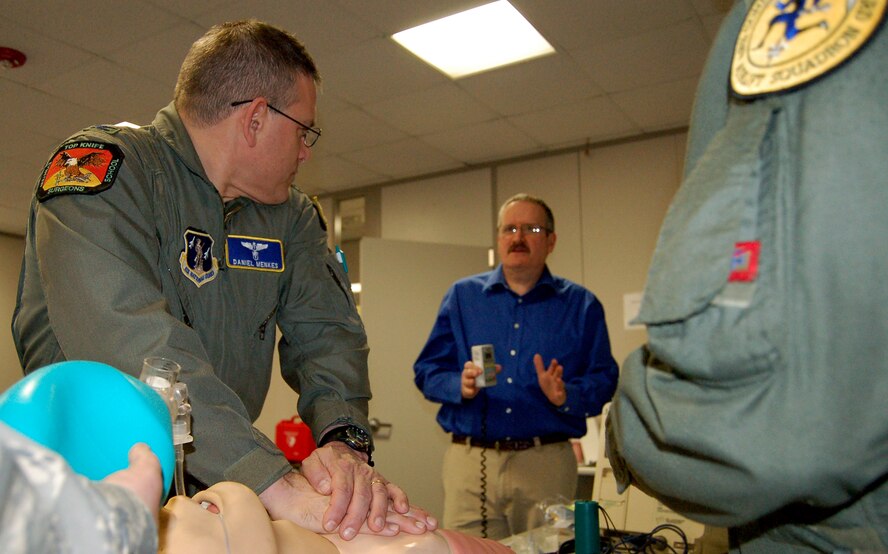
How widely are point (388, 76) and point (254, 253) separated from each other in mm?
2470

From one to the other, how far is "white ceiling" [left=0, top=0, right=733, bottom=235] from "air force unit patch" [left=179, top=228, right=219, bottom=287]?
1883 millimetres

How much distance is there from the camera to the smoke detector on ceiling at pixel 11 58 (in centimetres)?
343

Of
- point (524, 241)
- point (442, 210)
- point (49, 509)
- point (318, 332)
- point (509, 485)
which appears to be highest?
point (442, 210)

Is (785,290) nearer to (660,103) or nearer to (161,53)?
(161,53)

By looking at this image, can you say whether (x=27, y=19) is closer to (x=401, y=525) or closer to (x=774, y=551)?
(x=401, y=525)

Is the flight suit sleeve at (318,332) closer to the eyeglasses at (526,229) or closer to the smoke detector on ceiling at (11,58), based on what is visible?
the eyeglasses at (526,229)

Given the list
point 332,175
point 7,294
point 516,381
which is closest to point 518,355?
point 516,381

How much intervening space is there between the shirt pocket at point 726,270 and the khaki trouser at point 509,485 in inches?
87.0

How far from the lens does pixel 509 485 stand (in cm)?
270

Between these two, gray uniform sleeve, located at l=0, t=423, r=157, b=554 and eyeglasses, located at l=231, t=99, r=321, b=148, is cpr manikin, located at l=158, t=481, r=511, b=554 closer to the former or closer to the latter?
gray uniform sleeve, located at l=0, t=423, r=157, b=554

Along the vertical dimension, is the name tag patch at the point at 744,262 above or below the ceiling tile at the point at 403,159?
below

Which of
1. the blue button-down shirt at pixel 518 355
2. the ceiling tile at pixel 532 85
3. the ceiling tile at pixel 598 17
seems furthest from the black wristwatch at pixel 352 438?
the ceiling tile at pixel 532 85

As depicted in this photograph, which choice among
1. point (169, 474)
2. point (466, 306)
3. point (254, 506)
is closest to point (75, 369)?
point (169, 474)

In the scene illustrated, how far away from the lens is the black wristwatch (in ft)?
4.81
